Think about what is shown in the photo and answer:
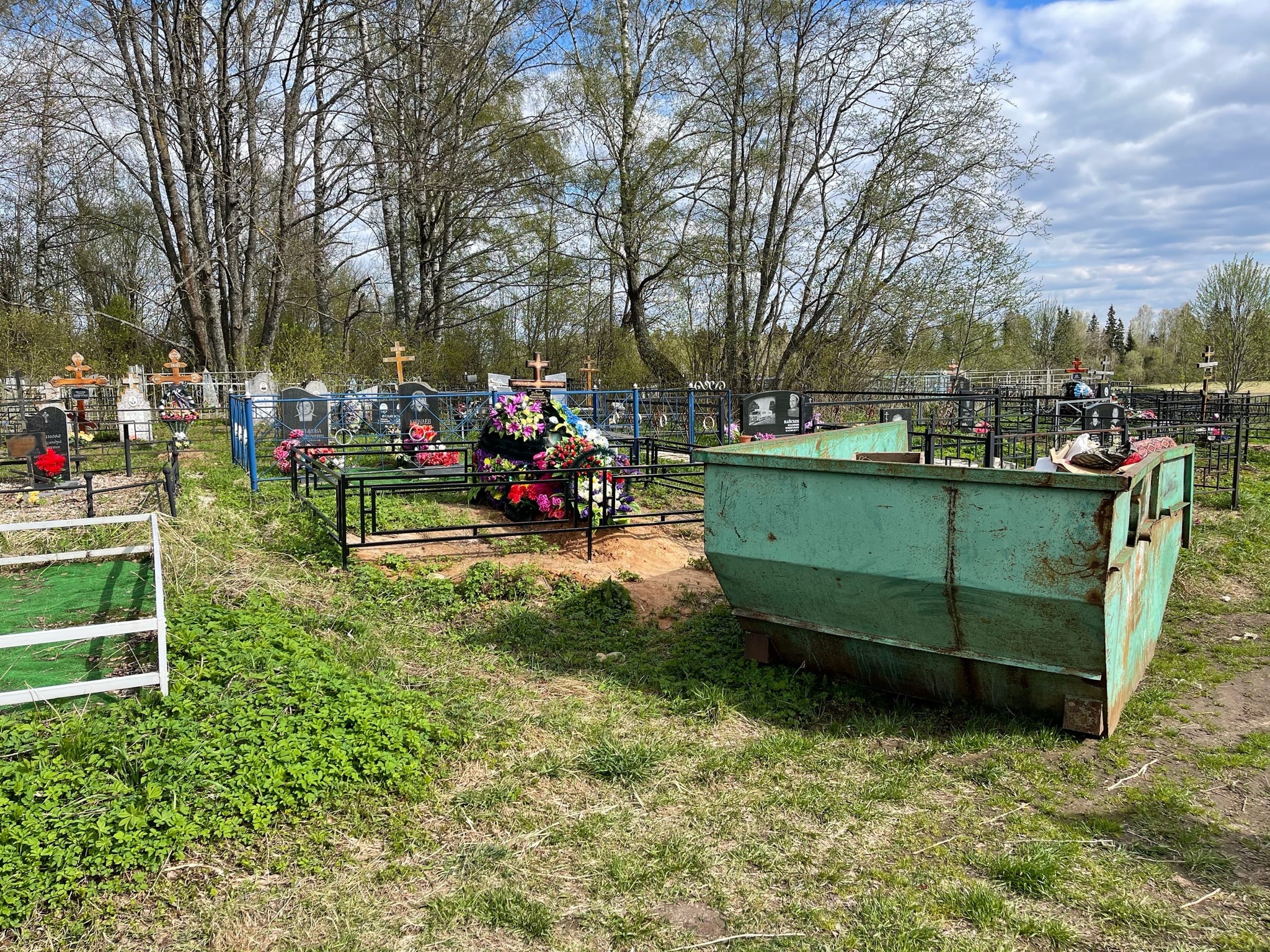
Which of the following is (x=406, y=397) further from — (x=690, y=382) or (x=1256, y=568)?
(x=690, y=382)

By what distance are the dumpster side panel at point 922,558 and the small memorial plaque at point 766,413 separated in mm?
8982

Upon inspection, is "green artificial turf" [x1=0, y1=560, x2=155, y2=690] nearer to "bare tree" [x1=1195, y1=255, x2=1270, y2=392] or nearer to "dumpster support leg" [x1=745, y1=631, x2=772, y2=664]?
"dumpster support leg" [x1=745, y1=631, x2=772, y2=664]

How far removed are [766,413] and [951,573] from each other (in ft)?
33.3

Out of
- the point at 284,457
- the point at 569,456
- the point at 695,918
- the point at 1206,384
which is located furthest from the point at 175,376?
the point at 1206,384

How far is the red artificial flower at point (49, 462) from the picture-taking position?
10.7 meters

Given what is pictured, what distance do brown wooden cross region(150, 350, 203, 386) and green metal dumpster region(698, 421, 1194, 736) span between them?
60.9ft

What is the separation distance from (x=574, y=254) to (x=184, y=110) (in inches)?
498

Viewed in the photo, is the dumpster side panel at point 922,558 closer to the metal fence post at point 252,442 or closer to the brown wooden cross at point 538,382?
the metal fence post at point 252,442

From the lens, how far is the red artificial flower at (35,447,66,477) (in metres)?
10.7

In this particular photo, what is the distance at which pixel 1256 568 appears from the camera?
808 centimetres

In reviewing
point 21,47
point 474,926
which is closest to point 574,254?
point 21,47

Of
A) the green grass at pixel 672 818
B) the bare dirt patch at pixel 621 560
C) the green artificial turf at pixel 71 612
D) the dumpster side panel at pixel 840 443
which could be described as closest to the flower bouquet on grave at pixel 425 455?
the bare dirt patch at pixel 621 560

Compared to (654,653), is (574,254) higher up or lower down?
higher up

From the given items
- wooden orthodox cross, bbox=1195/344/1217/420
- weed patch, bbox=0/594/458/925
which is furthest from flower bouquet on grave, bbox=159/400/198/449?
wooden orthodox cross, bbox=1195/344/1217/420
